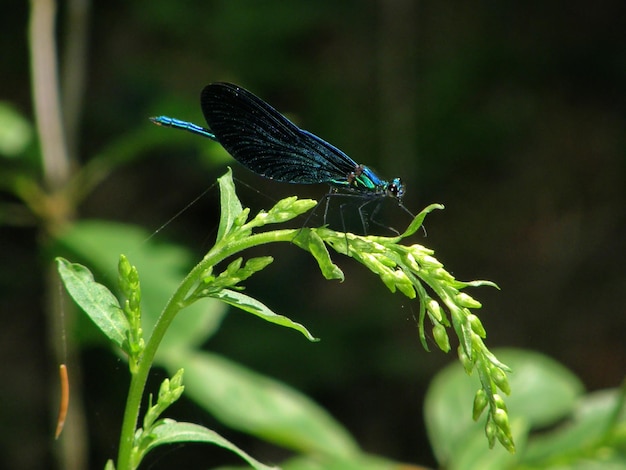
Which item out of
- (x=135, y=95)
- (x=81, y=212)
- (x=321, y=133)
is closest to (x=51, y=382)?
(x=81, y=212)

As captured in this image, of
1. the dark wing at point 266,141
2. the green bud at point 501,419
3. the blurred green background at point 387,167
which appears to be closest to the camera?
the green bud at point 501,419

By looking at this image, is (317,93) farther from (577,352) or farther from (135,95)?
(577,352)

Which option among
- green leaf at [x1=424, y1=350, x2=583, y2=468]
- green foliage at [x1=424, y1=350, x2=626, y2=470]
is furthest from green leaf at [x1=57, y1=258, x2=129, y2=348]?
green leaf at [x1=424, y1=350, x2=583, y2=468]

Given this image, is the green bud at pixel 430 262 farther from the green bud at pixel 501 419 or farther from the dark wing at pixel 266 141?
the dark wing at pixel 266 141

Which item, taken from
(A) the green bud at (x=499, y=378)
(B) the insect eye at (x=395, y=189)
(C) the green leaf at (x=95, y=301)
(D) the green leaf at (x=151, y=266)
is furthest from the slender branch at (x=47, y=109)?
(A) the green bud at (x=499, y=378)

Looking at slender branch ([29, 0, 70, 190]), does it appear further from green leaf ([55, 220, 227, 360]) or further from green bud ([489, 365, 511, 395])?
green bud ([489, 365, 511, 395])

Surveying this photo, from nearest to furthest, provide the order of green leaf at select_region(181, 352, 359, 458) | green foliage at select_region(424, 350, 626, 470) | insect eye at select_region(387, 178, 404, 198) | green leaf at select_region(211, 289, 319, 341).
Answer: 1. green leaf at select_region(211, 289, 319, 341)
2. insect eye at select_region(387, 178, 404, 198)
3. green foliage at select_region(424, 350, 626, 470)
4. green leaf at select_region(181, 352, 359, 458)
